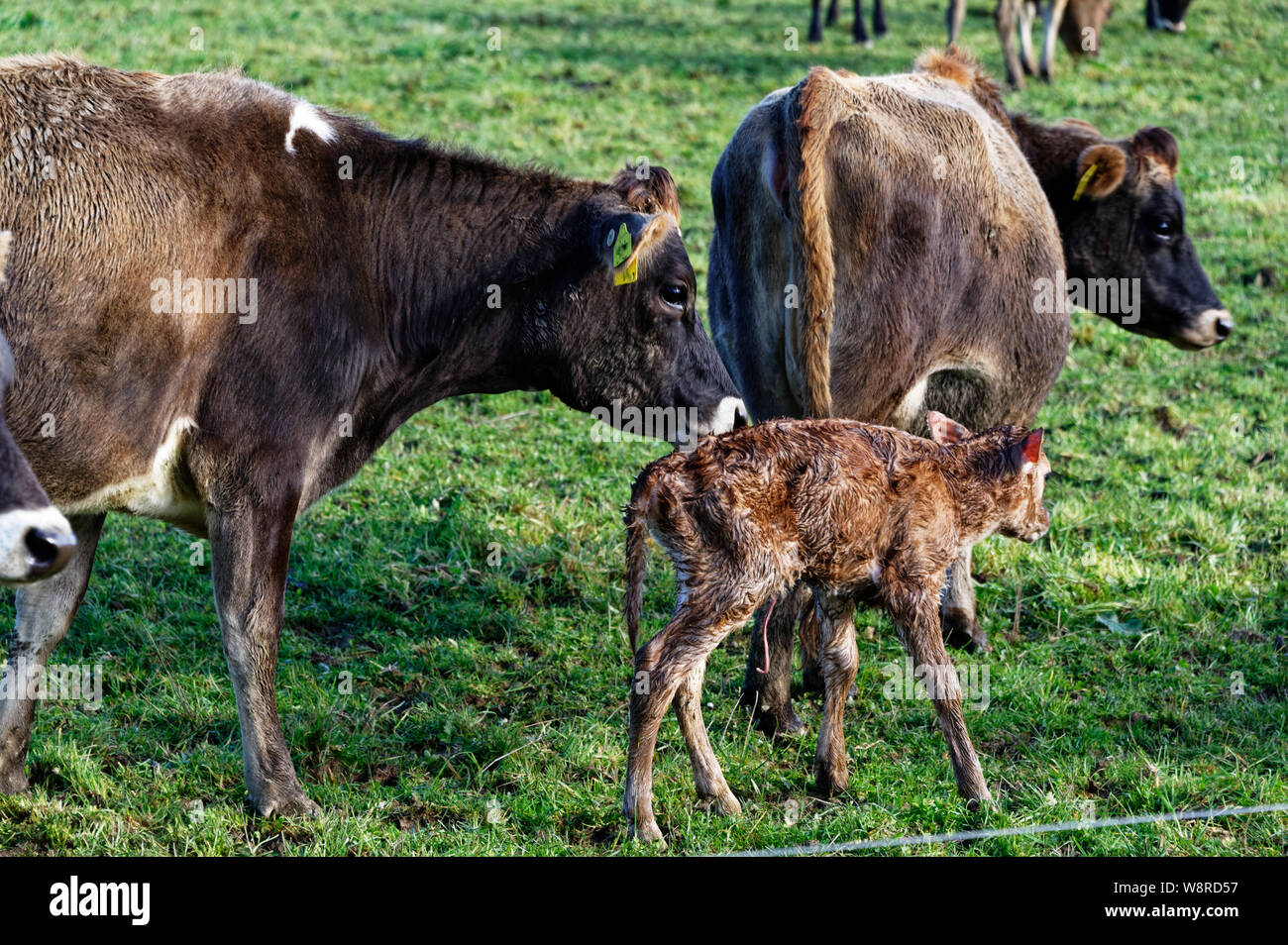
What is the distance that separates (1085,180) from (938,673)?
3.40 meters

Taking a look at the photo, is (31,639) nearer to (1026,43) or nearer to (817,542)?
(817,542)

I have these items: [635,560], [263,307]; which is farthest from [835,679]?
[263,307]

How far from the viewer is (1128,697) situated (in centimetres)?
569

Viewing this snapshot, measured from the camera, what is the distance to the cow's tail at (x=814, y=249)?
17.4 ft

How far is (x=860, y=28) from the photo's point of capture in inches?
710

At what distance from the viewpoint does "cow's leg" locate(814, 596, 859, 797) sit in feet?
16.2

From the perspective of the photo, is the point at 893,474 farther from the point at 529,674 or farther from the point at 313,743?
the point at 313,743

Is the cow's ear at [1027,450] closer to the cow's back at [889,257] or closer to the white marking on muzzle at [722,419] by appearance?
the cow's back at [889,257]

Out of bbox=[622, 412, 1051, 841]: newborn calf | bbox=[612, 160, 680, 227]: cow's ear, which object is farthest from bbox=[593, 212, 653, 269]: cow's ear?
bbox=[622, 412, 1051, 841]: newborn calf

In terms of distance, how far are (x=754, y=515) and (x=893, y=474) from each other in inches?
22.4

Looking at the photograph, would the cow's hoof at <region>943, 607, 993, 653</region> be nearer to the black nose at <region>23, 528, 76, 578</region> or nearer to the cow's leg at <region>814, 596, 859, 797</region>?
the cow's leg at <region>814, 596, 859, 797</region>

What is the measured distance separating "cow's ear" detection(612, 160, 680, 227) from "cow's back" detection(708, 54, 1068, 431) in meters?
0.40

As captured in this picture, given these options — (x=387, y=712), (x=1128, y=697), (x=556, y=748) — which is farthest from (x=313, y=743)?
(x=1128, y=697)

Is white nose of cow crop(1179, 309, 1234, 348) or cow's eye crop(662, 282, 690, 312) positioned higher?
cow's eye crop(662, 282, 690, 312)
